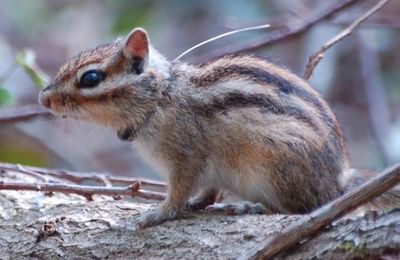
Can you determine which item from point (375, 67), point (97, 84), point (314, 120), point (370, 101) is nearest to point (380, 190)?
point (314, 120)

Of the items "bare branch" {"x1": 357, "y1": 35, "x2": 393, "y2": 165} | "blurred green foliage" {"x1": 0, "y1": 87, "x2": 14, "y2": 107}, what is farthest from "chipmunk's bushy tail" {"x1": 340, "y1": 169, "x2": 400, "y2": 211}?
"bare branch" {"x1": 357, "y1": 35, "x2": 393, "y2": 165}

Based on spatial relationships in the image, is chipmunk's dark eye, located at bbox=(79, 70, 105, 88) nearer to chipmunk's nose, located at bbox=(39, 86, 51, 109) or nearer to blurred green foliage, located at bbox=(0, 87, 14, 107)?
chipmunk's nose, located at bbox=(39, 86, 51, 109)

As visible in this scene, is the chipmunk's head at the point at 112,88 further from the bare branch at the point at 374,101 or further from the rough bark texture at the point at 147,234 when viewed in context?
the bare branch at the point at 374,101

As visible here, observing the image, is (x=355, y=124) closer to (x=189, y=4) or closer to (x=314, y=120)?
(x=189, y=4)

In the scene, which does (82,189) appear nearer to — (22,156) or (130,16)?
(22,156)

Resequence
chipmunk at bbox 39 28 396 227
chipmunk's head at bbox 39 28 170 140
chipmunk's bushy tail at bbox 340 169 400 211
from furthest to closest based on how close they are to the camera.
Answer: chipmunk's head at bbox 39 28 170 140, chipmunk at bbox 39 28 396 227, chipmunk's bushy tail at bbox 340 169 400 211

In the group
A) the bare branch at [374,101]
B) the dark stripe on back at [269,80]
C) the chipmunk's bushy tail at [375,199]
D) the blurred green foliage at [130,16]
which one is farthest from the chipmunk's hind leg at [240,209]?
the blurred green foliage at [130,16]

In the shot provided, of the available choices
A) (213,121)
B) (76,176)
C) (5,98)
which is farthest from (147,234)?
(5,98)
